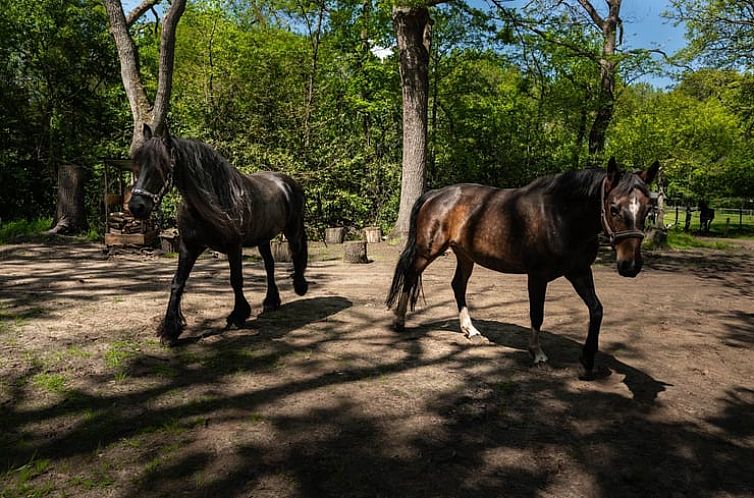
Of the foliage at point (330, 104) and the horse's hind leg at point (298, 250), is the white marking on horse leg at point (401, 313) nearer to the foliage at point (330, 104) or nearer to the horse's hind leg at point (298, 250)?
the horse's hind leg at point (298, 250)

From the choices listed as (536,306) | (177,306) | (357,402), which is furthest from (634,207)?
(177,306)

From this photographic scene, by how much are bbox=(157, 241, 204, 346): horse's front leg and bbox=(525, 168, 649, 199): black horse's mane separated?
350 cm

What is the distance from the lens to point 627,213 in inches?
151

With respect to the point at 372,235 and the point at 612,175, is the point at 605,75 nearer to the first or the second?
the point at 372,235

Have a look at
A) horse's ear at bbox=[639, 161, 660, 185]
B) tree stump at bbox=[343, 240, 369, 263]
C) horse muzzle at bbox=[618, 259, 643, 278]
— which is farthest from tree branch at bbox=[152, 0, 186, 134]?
horse muzzle at bbox=[618, 259, 643, 278]

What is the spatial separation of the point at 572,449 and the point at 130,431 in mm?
2792

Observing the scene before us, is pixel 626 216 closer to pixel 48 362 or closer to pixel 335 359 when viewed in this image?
pixel 335 359

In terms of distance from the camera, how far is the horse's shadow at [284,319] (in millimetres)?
5410

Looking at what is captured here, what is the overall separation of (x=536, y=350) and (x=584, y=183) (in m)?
1.64

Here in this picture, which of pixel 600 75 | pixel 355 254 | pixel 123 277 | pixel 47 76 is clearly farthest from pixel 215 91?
pixel 600 75

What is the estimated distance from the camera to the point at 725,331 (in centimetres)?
623

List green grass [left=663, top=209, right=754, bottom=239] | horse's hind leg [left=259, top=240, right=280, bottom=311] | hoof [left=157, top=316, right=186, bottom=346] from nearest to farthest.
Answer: hoof [left=157, top=316, right=186, bottom=346] < horse's hind leg [left=259, top=240, right=280, bottom=311] < green grass [left=663, top=209, right=754, bottom=239]

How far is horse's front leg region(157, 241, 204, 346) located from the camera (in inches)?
192

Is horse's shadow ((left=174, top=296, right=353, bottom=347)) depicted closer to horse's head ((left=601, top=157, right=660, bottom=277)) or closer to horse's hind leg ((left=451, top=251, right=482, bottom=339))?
horse's hind leg ((left=451, top=251, right=482, bottom=339))
